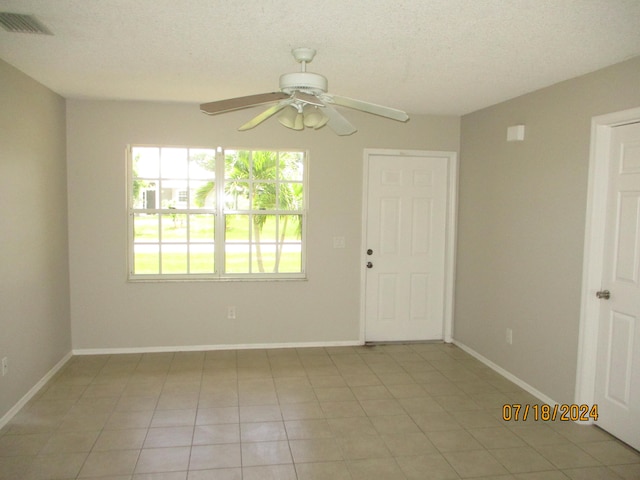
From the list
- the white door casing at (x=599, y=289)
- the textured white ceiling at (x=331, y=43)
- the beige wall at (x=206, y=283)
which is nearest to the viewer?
the textured white ceiling at (x=331, y=43)

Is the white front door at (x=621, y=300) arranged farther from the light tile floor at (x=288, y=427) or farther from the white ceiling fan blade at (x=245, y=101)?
the white ceiling fan blade at (x=245, y=101)

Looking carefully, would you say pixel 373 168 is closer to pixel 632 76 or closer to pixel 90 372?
pixel 632 76

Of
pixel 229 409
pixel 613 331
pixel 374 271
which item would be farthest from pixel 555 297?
pixel 229 409

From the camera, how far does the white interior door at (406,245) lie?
4.98 metres

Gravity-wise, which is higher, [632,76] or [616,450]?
[632,76]

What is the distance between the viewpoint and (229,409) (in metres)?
3.48

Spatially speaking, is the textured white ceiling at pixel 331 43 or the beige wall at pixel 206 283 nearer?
the textured white ceiling at pixel 331 43

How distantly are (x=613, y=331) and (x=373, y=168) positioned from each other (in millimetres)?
2600

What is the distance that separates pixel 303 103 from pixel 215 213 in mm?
2366

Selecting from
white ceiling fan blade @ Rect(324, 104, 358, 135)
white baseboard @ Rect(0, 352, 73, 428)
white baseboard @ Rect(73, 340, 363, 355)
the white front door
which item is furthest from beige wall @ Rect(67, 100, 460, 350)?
the white front door

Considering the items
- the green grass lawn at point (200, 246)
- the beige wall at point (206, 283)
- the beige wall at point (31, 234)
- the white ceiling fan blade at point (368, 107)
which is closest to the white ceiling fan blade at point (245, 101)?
the white ceiling fan blade at point (368, 107)

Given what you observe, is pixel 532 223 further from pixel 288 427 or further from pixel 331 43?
pixel 288 427

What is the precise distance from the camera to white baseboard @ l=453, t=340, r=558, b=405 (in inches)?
144

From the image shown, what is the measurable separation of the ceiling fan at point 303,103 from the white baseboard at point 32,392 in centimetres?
243
